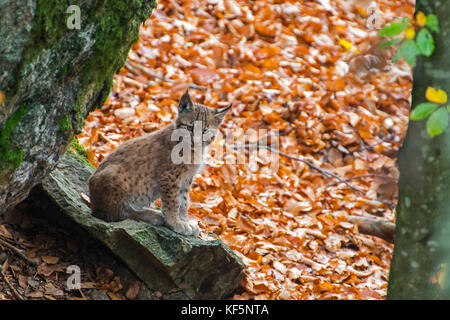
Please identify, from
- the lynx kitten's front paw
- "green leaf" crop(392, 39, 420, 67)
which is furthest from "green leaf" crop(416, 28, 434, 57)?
the lynx kitten's front paw

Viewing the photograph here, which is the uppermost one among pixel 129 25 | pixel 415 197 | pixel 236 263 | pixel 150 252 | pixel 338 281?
pixel 129 25

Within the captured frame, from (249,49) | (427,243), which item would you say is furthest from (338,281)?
(249,49)

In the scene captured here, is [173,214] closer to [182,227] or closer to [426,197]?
[182,227]

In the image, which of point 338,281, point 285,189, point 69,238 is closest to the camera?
point 69,238

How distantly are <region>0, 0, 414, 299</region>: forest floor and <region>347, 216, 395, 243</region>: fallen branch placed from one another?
10 cm

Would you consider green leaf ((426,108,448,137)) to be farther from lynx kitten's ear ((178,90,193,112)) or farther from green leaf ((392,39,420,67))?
lynx kitten's ear ((178,90,193,112))

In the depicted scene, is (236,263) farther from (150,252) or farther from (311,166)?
(311,166)

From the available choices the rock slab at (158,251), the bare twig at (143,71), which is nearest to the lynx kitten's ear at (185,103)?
the rock slab at (158,251)

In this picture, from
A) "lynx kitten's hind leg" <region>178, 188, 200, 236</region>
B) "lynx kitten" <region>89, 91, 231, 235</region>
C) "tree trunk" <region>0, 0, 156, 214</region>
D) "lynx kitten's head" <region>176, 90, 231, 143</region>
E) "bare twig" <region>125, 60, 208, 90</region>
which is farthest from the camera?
"bare twig" <region>125, 60, 208, 90</region>

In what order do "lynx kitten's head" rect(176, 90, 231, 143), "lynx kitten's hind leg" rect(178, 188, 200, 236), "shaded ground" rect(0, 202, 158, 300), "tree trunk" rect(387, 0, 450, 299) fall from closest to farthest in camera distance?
"tree trunk" rect(387, 0, 450, 299) → "shaded ground" rect(0, 202, 158, 300) → "lynx kitten's head" rect(176, 90, 231, 143) → "lynx kitten's hind leg" rect(178, 188, 200, 236)

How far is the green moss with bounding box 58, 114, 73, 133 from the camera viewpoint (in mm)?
3727

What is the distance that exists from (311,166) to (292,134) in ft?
2.08

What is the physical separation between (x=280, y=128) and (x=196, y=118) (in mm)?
3156

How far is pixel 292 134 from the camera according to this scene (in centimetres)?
773
